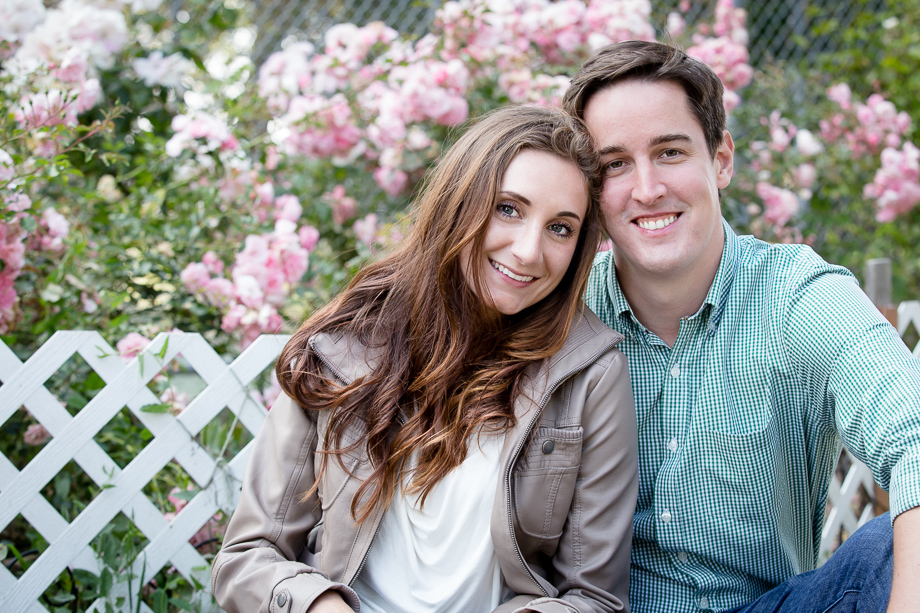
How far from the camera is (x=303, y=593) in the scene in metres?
1.34

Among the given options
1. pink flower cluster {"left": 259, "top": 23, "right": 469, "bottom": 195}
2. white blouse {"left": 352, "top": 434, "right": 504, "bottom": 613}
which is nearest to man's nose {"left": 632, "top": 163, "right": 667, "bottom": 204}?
white blouse {"left": 352, "top": 434, "right": 504, "bottom": 613}

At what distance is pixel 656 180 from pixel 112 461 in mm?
1463

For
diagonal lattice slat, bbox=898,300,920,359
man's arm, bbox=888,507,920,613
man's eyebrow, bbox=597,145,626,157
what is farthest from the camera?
diagonal lattice slat, bbox=898,300,920,359

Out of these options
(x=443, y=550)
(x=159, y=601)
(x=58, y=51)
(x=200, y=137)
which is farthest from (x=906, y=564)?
(x=58, y=51)

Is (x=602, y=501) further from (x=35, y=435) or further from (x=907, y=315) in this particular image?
(x=907, y=315)

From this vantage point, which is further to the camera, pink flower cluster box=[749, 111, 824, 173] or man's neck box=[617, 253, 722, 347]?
pink flower cluster box=[749, 111, 824, 173]

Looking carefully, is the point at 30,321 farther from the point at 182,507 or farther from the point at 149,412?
the point at 182,507

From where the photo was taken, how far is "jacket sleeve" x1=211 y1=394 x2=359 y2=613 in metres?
1.38

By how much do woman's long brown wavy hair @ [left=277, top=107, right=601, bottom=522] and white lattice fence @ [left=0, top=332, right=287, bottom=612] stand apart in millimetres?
395

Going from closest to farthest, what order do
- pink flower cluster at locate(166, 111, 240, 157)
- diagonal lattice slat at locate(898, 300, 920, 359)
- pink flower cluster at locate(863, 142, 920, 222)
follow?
1. pink flower cluster at locate(166, 111, 240, 157)
2. diagonal lattice slat at locate(898, 300, 920, 359)
3. pink flower cluster at locate(863, 142, 920, 222)

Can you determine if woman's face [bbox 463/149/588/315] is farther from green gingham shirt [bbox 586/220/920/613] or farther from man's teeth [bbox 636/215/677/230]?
green gingham shirt [bbox 586/220/920/613]

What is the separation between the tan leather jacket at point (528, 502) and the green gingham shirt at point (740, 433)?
132 millimetres

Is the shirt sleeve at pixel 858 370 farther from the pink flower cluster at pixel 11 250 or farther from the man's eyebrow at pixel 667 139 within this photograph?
the pink flower cluster at pixel 11 250

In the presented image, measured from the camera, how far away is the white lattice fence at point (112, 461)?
1.65 meters
